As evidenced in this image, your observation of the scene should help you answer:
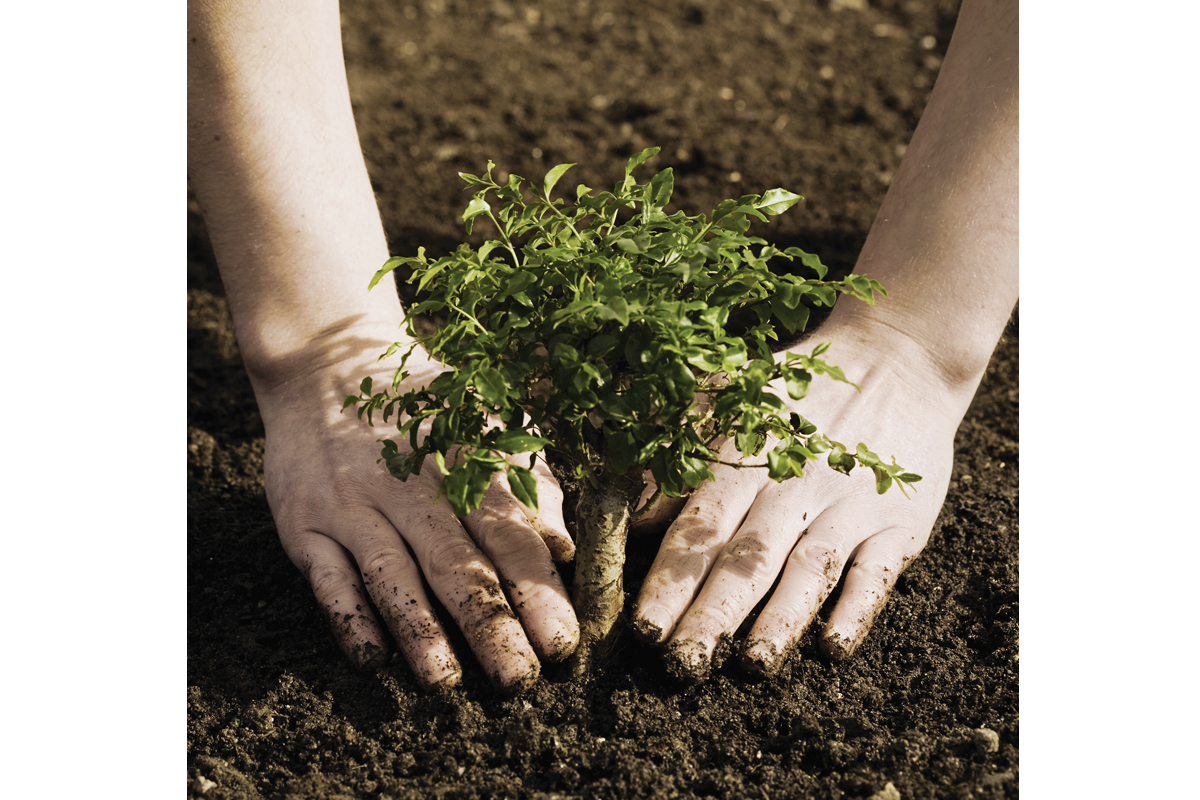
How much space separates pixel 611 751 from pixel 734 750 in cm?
22

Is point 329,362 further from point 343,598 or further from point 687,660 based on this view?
point 687,660

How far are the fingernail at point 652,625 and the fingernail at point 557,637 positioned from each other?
0.12 m

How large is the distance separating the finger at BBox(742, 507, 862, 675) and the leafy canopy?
378mm

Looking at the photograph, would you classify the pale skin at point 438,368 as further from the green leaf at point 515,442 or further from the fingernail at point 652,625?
the green leaf at point 515,442

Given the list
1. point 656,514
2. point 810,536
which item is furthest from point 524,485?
point 810,536

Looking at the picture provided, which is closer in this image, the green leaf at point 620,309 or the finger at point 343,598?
the green leaf at point 620,309

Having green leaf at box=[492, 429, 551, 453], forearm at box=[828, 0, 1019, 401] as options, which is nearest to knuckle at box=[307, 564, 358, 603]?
green leaf at box=[492, 429, 551, 453]

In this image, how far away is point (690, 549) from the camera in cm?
190

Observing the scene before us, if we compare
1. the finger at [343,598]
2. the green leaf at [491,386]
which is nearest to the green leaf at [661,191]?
the green leaf at [491,386]

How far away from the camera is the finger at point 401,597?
68.3 inches

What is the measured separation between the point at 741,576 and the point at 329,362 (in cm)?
109

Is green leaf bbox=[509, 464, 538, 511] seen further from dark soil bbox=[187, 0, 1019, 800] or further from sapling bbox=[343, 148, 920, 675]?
dark soil bbox=[187, 0, 1019, 800]

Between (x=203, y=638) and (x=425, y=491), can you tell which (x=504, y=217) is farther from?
(x=203, y=638)

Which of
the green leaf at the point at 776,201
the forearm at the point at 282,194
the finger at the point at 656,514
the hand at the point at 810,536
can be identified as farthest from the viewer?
the forearm at the point at 282,194
